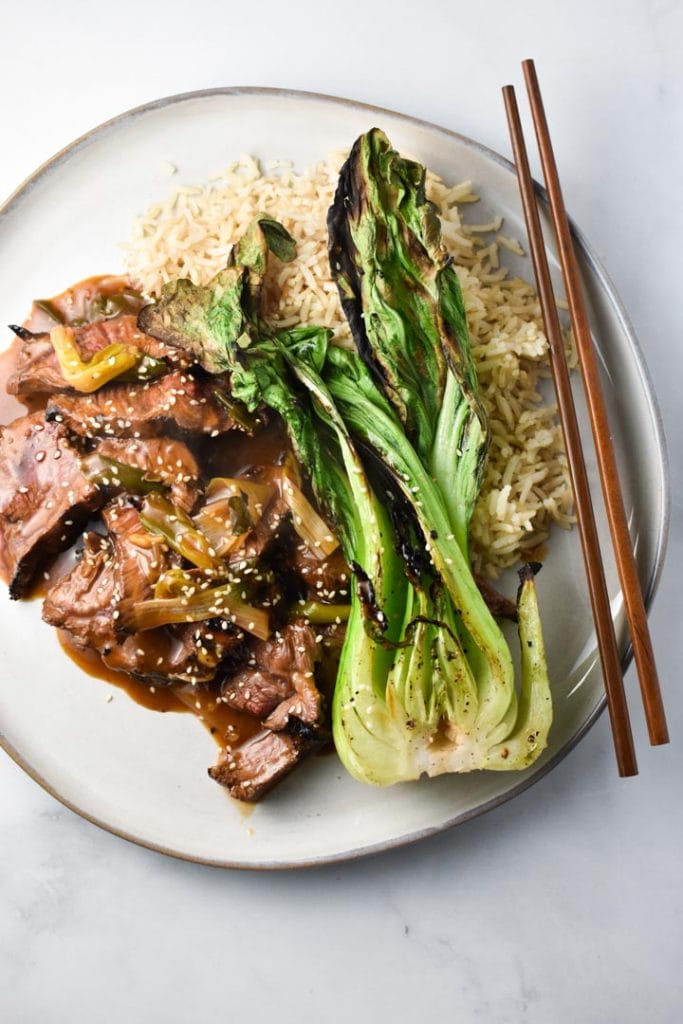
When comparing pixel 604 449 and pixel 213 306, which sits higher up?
pixel 213 306

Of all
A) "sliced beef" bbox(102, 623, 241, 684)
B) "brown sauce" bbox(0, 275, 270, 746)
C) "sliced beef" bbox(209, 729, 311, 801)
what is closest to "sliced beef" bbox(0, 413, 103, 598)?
A: "brown sauce" bbox(0, 275, 270, 746)

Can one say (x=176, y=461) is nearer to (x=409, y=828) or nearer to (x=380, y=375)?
(x=380, y=375)

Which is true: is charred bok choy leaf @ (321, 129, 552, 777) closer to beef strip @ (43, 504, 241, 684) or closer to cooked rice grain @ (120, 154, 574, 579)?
cooked rice grain @ (120, 154, 574, 579)

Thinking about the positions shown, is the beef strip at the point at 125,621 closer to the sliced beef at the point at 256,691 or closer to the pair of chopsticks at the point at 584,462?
the sliced beef at the point at 256,691

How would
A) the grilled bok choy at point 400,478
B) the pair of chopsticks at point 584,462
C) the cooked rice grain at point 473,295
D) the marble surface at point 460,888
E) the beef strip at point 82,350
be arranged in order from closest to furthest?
1. the grilled bok choy at point 400,478
2. the pair of chopsticks at point 584,462
3. the cooked rice grain at point 473,295
4. the beef strip at point 82,350
5. the marble surface at point 460,888

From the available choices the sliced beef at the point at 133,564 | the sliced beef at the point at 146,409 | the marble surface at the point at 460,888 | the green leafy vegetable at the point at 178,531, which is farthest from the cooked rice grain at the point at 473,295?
the sliced beef at the point at 133,564

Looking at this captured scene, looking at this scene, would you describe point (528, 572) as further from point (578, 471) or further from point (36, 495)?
point (36, 495)

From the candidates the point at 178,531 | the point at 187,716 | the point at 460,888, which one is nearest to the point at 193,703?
the point at 187,716
